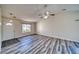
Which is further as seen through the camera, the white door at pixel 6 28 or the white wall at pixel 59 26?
the white wall at pixel 59 26

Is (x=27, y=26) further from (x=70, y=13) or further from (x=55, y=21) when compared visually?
(x=70, y=13)

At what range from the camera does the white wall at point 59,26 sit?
3.19 m

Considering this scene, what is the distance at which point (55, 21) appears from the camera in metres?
3.31

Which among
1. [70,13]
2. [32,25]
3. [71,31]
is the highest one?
[70,13]

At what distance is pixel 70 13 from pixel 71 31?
872 millimetres

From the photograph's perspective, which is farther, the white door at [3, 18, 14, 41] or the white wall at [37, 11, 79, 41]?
the white wall at [37, 11, 79, 41]

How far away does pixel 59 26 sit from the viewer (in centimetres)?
334

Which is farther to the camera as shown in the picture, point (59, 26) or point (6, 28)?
point (59, 26)

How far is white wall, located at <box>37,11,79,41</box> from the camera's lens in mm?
3189
